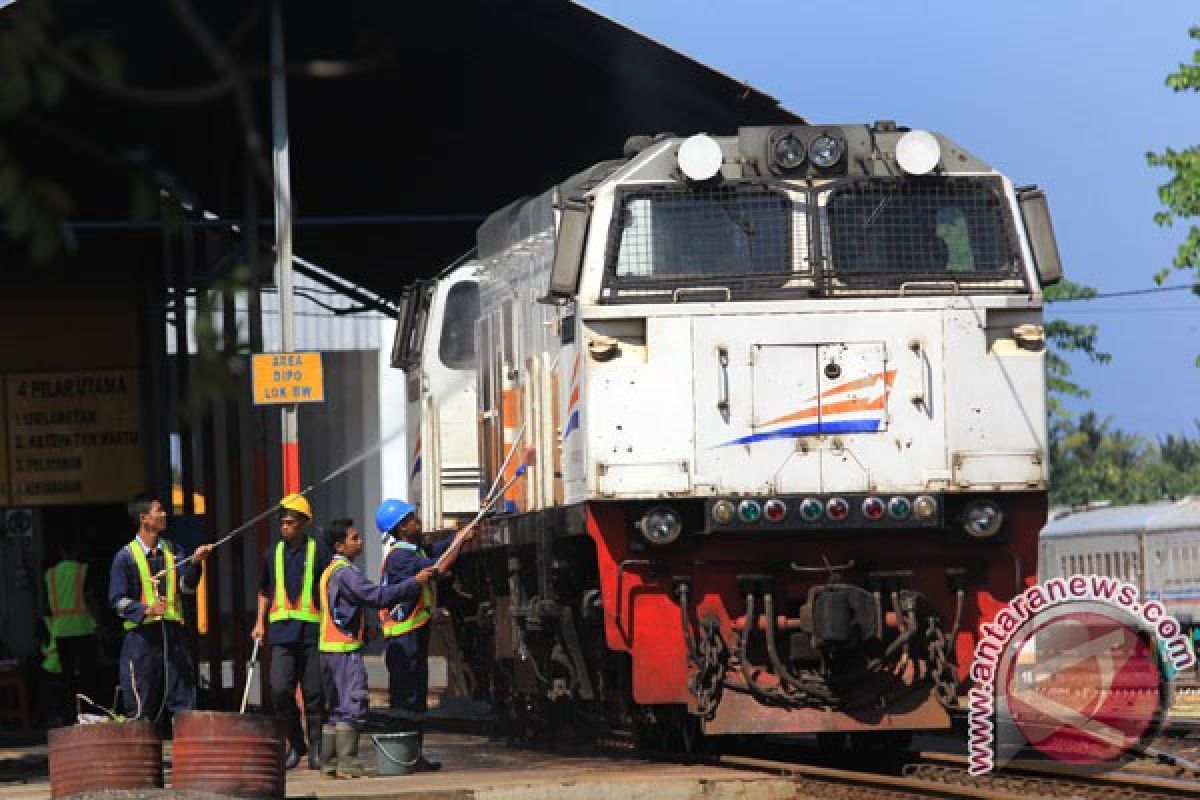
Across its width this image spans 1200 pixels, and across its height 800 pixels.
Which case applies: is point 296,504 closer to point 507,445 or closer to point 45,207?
point 507,445

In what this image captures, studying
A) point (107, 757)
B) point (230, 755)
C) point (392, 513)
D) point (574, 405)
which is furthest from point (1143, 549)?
point (107, 757)

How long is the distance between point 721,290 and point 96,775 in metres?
4.14

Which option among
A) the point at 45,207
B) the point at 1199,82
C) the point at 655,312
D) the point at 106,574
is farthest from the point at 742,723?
the point at 1199,82

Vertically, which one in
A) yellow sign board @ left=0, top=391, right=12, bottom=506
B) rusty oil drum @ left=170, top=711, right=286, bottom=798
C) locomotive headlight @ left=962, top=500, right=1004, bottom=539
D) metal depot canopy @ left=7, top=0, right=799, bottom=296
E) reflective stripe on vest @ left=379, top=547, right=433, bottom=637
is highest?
metal depot canopy @ left=7, top=0, right=799, bottom=296

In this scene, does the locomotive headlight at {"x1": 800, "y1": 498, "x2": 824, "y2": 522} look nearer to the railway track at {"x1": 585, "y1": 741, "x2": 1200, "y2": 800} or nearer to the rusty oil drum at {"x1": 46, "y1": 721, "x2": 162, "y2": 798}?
the railway track at {"x1": 585, "y1": 741, "x2": 1200, "y2": 800}

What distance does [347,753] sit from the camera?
43.1ft

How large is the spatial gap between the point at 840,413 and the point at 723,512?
2.74 ft

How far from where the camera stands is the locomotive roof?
126 ft

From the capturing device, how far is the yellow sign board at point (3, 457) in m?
25.2

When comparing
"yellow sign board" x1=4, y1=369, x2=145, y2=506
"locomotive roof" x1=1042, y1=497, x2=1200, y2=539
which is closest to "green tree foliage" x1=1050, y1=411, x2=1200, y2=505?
"locomotive roof" x1=1042, y1=497, x2=1200, y2=539

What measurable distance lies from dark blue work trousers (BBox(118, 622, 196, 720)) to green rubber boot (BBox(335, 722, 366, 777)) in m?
0.89

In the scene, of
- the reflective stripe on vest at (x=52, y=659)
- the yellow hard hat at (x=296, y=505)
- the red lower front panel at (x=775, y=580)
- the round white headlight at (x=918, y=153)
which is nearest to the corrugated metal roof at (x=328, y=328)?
the reflective stripe on vest at (x=52, y=659)

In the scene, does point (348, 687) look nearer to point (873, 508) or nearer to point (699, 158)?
point (873, 508)

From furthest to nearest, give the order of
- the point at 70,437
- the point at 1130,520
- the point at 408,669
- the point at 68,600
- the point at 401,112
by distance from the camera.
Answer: the point at 1130,520
the point at 70,437
the point at 401,112
the point at 68,600
the point at 408,669
